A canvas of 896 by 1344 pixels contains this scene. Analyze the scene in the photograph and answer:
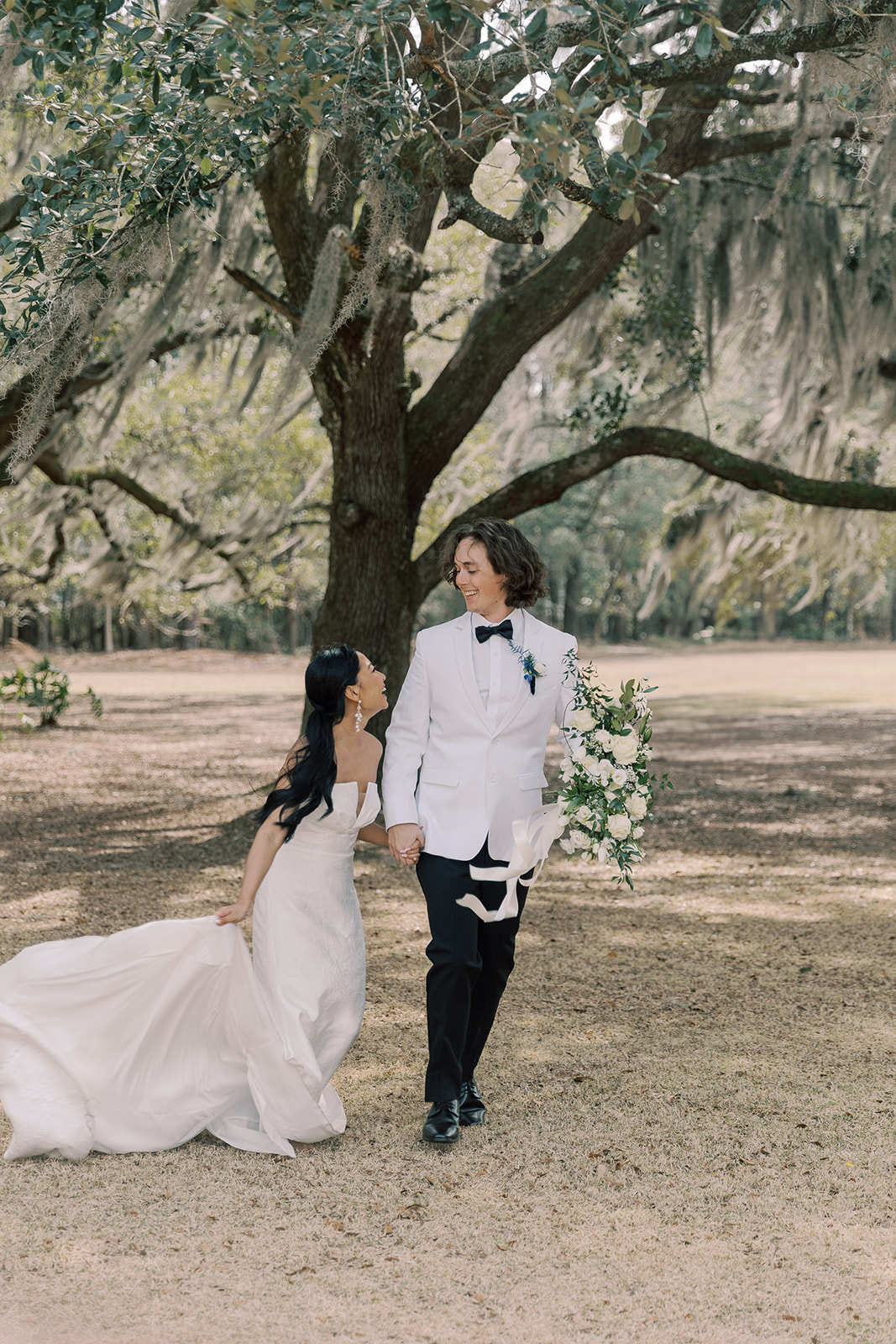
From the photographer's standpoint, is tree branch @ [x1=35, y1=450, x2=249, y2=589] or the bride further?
tree branch @ [x1=35, y1=450, x2=249, y2=589]

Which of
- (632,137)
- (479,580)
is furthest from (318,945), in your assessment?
(632,137)

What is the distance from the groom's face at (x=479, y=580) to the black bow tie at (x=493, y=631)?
0.19 feet

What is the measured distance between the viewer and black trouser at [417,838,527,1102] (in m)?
3.26

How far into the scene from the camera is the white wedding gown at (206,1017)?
329 centimetres

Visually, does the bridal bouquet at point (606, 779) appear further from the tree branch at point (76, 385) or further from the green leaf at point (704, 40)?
the tree branch at point (76, 385)

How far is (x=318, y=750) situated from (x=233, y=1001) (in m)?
0.73

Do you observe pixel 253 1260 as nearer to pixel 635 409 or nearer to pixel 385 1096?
pixel 385 1096

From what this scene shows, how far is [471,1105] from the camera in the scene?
355 cm

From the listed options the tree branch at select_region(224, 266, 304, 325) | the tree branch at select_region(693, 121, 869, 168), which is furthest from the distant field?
the tree branch at select_region(224, 266, 304, 325)

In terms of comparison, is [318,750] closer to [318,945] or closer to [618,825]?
[318,945]

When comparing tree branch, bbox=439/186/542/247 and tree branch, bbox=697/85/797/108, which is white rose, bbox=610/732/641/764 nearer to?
tree branch, bbox=439/186/542/247

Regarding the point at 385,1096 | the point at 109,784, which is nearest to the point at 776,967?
the point at 385,1096

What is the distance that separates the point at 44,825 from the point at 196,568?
462 centimetres

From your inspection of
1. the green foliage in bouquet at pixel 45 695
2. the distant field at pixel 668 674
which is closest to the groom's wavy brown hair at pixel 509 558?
the green foliage in bouquet at pixel 45 695
